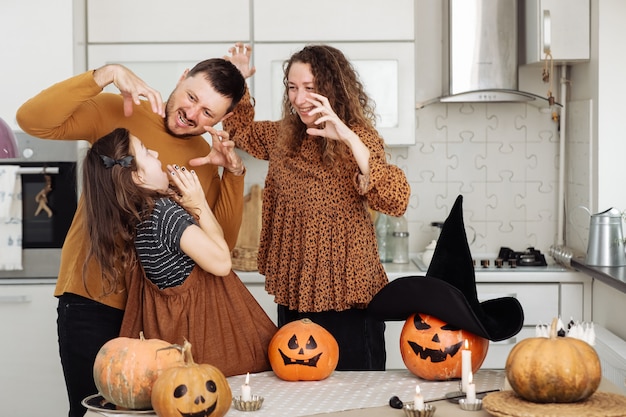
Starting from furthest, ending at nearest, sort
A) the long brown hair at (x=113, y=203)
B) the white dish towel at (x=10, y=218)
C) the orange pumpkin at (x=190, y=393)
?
the white dish towel at (x=10, y=218), the long brown hair at (x=113, y=203), the orange pumpkin at (x=190, y=393)

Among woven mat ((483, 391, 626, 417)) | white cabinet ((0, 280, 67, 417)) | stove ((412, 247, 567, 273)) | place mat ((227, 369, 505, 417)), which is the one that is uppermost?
stove ((412, 247, 567, 273))

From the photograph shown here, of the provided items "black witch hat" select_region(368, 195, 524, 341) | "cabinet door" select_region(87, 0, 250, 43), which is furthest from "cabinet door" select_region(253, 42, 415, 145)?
"black witch hat" select_region(368, 195, 524, 341)

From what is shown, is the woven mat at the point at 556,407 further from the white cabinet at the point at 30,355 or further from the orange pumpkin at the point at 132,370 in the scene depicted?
the white cabinet at the point at 30,355

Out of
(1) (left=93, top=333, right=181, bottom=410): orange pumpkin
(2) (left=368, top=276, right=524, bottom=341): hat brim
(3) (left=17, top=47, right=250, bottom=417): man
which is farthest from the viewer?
(3) (left=17, top=47, right=250, bottom=417): man

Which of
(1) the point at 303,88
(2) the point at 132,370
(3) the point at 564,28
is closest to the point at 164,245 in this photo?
(2) the point at 132,370

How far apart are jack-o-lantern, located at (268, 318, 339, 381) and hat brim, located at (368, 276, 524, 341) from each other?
181 millimetres

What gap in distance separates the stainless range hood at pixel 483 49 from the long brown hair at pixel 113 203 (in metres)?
2.03

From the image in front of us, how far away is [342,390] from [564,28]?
88.0 inches

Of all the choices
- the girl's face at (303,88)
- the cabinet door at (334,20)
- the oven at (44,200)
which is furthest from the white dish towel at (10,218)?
the girl's face at (303,88)

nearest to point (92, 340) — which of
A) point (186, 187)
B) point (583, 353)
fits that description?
point (186, 187)

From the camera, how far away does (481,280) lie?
11.7ft

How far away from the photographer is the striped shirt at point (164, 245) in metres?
2.00

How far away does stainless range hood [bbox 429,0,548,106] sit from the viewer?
3756 millimetres

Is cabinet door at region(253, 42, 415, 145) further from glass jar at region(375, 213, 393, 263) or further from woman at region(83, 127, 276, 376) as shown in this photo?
woman at region(83, 127, 276, 376)
